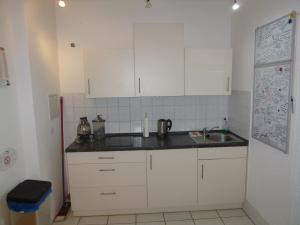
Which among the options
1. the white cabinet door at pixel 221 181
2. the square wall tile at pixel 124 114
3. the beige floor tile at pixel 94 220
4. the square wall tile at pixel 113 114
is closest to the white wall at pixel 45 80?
the beige floor tile at pixel 94 220

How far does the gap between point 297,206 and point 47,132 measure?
243cm

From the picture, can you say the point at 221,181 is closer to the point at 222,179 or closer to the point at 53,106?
the point at 222,179

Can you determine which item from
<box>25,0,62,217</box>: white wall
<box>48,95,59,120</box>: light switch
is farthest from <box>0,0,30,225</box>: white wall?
<box>48,95,59,120</box>: light switch

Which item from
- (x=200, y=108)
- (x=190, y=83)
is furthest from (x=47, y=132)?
(x=200, y=108)

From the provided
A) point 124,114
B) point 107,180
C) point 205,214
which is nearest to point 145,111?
point 124,114

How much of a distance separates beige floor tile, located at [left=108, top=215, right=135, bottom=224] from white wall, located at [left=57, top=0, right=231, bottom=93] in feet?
5.17

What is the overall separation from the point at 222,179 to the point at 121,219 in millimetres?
1221

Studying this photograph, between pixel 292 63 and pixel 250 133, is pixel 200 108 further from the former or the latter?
pixel 292 63

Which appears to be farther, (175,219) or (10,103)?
(175,219)

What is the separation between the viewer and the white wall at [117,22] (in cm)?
259

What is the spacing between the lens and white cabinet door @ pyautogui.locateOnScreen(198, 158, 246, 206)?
2.38 meters

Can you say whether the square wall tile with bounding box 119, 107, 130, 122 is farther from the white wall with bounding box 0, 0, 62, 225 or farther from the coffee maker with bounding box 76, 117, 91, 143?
the white wall with bounding box 0, 0, 62, 225

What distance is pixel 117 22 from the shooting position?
263 centimetres

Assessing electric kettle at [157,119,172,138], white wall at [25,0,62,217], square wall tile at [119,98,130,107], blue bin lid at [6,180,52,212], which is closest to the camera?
blue bin lid at [6,180,52,212]
